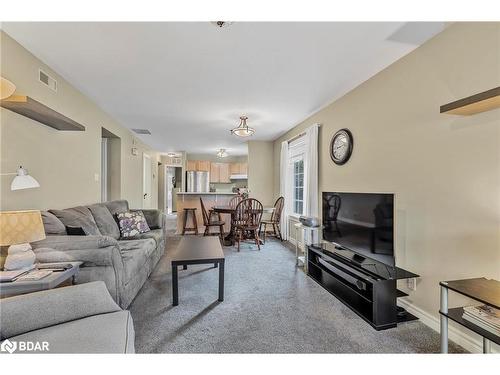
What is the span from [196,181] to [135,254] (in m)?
5.93

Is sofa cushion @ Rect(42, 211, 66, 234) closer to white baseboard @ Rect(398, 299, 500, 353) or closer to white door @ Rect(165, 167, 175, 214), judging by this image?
white baseboard @ Rect(398, 299, 500, 353)

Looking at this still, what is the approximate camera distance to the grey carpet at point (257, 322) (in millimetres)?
1737

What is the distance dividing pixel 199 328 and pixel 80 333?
1.00 m

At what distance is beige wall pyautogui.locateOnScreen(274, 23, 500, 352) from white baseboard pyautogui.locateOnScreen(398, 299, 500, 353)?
0.18 feet

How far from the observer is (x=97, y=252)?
1914 mm

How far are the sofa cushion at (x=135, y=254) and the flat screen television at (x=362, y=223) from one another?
2.22 meters

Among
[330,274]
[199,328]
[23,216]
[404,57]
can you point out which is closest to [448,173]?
[404,57]

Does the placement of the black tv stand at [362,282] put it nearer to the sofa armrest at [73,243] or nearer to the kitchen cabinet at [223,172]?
the sofa armrest at [73,243]

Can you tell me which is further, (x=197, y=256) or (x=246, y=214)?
(x=246, y=214)

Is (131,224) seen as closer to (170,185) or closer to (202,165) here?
(202,165)

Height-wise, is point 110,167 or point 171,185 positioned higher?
point 110,167

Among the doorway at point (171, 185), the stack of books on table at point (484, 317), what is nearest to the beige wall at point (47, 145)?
the stack of books on table at point (484, 317)

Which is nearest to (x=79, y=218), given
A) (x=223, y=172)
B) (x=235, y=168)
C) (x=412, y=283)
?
(x=412, y=283)

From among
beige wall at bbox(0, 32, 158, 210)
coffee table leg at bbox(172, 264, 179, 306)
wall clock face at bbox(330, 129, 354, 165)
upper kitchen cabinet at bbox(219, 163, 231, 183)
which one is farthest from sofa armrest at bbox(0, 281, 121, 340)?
upper kitchen cabinet at bbox(219, 163, 231, 183)
